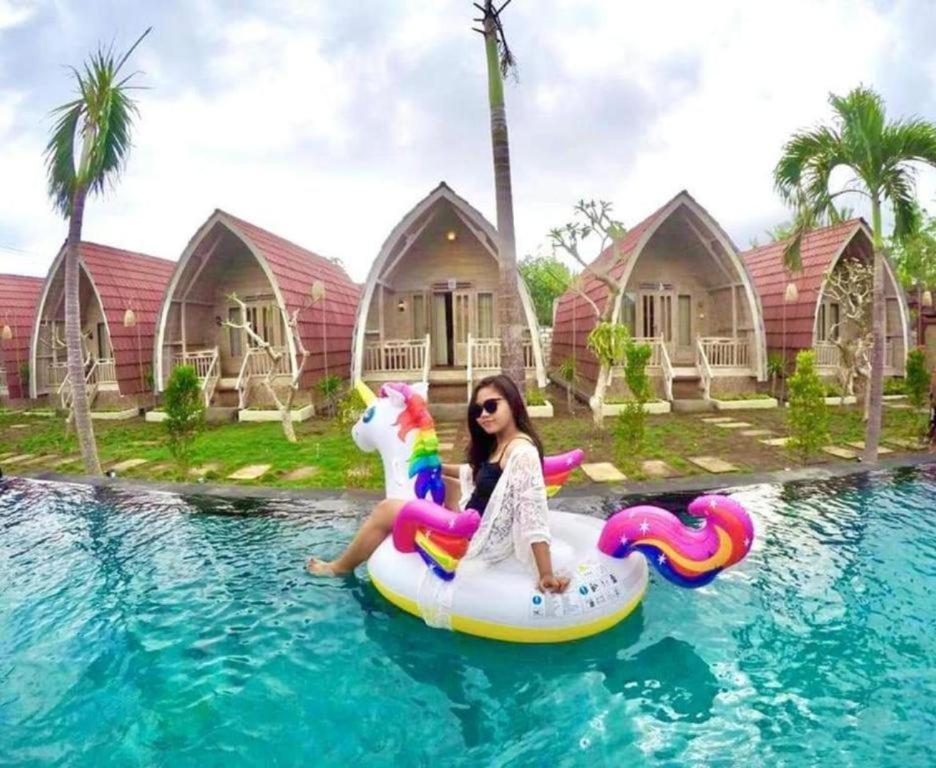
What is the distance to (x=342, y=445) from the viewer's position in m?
11.5

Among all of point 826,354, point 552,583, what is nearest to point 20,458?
point 552,583

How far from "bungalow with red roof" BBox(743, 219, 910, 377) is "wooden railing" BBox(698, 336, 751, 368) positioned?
164 centimetres

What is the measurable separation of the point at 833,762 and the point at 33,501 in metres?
9.39

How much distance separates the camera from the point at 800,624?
4.50 meters

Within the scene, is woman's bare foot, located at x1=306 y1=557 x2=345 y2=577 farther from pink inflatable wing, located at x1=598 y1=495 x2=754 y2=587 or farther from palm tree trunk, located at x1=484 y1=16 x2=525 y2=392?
palm tree trunk, located at x1=484 y1=16 x2=525 y2=392

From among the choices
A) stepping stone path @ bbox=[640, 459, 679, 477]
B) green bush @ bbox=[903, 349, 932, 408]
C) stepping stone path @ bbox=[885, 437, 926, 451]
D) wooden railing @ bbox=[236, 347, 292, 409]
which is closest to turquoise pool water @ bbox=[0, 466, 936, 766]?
stepping stone path @ bbox=[640, 459, 679, 477]

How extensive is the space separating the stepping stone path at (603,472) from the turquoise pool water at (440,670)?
2.84 meters

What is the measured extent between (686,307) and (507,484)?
15.6 metres

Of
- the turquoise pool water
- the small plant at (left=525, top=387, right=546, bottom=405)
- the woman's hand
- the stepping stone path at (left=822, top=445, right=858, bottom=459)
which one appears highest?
the small plant at (left=525, top=387, right=546, bottom=405)

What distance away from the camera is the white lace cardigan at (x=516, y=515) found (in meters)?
4.00

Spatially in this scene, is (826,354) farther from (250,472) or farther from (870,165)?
(250,472)

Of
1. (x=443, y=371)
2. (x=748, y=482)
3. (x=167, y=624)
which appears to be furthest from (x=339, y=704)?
(x=443, y=371)

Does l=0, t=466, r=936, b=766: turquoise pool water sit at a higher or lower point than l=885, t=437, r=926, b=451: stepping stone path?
lower

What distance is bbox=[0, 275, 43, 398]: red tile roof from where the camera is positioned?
20431mm
